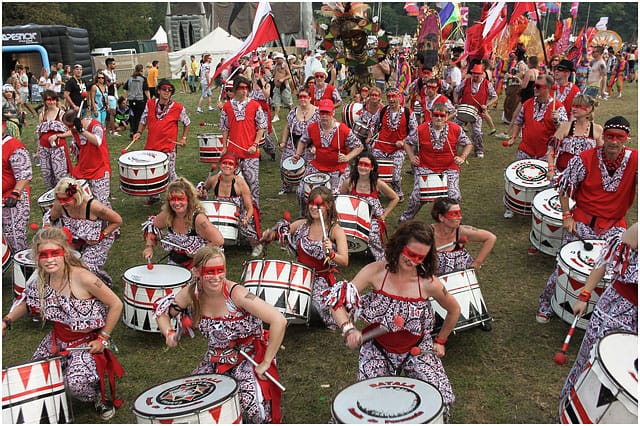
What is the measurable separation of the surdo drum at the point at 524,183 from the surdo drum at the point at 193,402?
5.29 meters

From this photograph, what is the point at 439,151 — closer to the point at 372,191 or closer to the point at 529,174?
the point at 529,174

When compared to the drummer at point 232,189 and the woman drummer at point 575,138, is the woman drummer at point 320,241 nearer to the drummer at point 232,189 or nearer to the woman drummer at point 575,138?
the drummer at point 232,189

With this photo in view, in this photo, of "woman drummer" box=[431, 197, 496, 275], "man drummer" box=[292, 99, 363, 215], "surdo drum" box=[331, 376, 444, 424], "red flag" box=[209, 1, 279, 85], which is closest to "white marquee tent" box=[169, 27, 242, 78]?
"red flag" box=[209, 1, 279, 85]

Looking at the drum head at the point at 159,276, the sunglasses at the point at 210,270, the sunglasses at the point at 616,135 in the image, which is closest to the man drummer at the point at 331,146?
the drum head at the point at 159,276

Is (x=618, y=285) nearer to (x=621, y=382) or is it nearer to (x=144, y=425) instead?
(x=621, y=382)

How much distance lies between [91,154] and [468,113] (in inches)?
291

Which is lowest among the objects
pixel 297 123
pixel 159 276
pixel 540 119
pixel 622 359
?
pixel 159 276

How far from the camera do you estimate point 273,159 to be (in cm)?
1284

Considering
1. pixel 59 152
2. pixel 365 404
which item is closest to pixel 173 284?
pixel 365 404

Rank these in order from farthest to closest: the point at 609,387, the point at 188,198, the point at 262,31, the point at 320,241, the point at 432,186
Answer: the point at 262,31 < the point at 432,186 < the point at 188,198 < the point at 320,241 < the point at 609,387

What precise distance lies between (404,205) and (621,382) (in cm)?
674

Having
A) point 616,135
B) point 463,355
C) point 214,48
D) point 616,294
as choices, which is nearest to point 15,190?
point 463,355

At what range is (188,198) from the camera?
18.9ft

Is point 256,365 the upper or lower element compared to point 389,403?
lower
